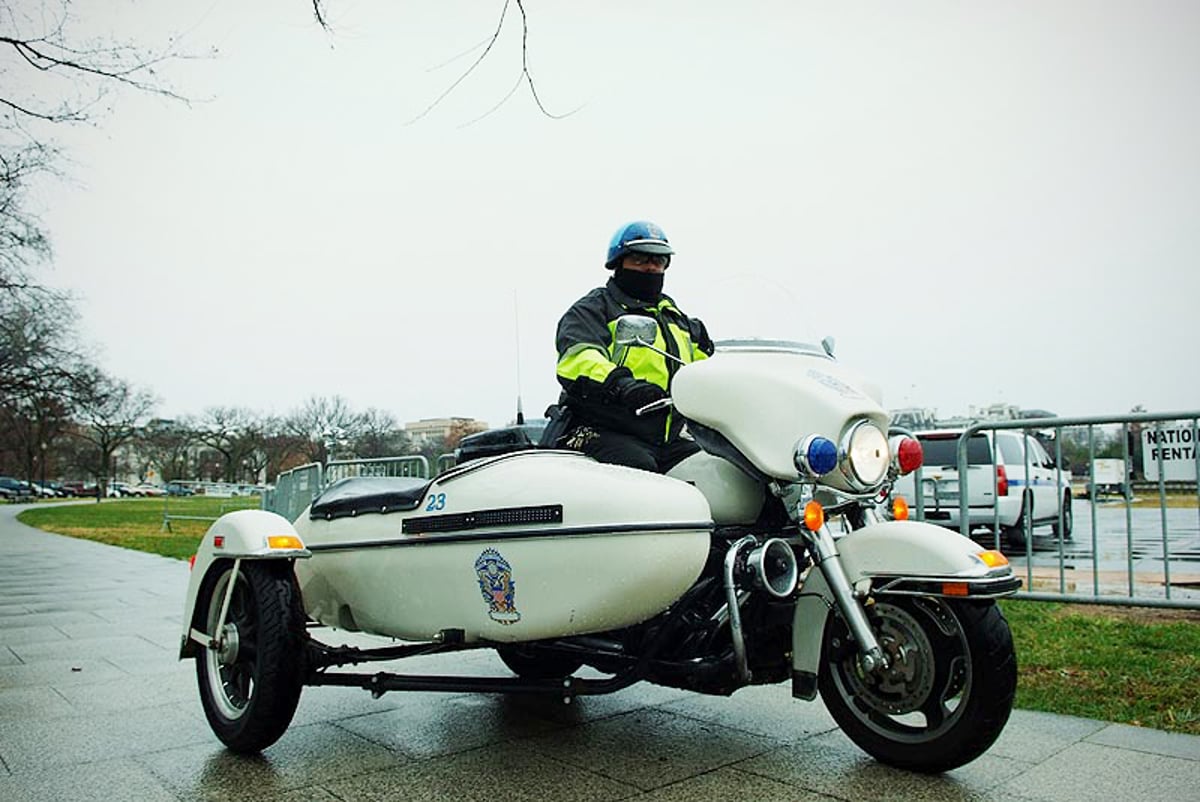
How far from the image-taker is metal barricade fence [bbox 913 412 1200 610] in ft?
19.1

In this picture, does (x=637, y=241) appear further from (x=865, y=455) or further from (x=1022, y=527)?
(x=1022, y=527)

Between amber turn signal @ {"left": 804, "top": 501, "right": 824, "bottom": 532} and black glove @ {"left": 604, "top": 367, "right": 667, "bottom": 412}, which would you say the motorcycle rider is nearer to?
black glove @ {"left": 604, "top": 367, "right": 667, "bottom": 412}

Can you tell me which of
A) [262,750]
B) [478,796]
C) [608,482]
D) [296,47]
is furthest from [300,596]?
[296,47]

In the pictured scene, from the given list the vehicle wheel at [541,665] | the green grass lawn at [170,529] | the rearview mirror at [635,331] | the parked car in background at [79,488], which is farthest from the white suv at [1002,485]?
the parked car in background at [79,488]

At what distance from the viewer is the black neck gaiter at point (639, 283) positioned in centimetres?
429

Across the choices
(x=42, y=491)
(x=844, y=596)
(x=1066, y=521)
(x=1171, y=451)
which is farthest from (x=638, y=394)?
(x=42, y=491)

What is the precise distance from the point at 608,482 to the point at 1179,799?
81.1 inches

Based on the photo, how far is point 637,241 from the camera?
4195 millimetres

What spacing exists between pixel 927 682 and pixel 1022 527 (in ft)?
14.5

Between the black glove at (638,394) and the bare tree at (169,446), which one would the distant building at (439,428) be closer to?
the black glove at (638,394)

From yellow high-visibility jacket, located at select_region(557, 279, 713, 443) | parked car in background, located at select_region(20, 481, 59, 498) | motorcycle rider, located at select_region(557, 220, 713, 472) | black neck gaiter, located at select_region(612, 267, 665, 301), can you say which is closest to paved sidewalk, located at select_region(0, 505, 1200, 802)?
motorcycle rider, located at select_region(557, 220, 713, 472)

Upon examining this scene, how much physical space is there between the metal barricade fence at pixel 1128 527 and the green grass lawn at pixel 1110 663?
0.66ft

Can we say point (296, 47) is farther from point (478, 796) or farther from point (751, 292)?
point (478, 796)

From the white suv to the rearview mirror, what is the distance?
3602 mm
